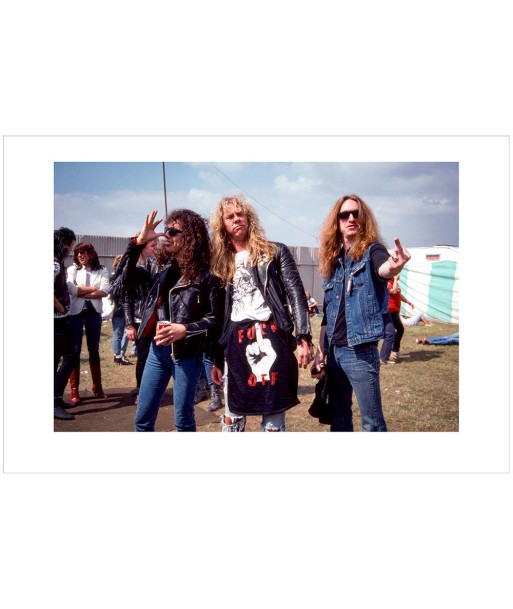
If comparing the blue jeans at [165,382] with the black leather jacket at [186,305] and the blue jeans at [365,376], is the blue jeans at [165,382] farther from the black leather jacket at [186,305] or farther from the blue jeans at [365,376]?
the blue jeans at [365,376]

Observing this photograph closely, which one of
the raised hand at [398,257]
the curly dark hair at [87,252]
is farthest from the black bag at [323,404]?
the curly dark hair at [87,252]

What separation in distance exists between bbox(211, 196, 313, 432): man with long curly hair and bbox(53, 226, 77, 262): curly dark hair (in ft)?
5.12

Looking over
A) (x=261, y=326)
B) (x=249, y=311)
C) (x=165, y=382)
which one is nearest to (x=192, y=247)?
(x=249, y=311)

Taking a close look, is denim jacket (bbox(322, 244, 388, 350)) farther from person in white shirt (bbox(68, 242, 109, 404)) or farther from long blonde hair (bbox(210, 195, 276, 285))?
person in white shirt (bbox(68, 242, 109, 404))

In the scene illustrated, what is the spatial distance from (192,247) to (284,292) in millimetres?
684

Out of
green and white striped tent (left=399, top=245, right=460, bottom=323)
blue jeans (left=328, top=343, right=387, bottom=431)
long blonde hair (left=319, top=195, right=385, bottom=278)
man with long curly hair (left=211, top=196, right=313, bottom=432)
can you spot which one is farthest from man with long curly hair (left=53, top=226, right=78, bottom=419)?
green and white striped tent (left=399, top=245, right=460, bottom=323)

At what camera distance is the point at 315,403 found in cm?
303

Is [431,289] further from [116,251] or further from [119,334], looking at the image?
[116,251]

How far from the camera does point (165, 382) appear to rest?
297cm

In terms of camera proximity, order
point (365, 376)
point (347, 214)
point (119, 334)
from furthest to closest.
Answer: point (119, 334) → point (347, 214) → point (365, 376)

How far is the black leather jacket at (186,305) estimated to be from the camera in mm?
2881
